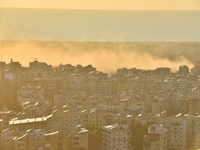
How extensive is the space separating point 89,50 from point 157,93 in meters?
47.1

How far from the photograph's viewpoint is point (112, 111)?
3256cm

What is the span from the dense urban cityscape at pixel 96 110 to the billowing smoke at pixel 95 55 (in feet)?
49.4

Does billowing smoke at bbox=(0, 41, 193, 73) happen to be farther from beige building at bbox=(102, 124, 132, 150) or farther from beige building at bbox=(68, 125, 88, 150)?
beige building at bbox=(68, 125, 88, 150)

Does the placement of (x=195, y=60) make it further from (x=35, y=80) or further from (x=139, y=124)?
(x=139, y=124)

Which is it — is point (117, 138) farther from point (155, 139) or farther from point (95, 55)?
point (95, 55)

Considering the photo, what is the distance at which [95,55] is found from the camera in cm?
7600

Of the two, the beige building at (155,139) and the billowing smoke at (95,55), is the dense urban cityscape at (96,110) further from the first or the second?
the billowing smoke at (95,55)

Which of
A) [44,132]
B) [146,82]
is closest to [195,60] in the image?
[146,82]

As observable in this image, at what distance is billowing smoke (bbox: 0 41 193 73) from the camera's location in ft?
219

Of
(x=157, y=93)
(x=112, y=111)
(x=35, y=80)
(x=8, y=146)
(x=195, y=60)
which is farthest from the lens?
(x=195, y=60)

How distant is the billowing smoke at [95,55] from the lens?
66.8 m

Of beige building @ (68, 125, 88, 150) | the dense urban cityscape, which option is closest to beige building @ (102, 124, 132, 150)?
the dense urban cityscape

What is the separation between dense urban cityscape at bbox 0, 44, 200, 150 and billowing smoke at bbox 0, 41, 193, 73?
49.4 feet

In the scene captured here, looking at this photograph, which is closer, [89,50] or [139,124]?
[139,124]
